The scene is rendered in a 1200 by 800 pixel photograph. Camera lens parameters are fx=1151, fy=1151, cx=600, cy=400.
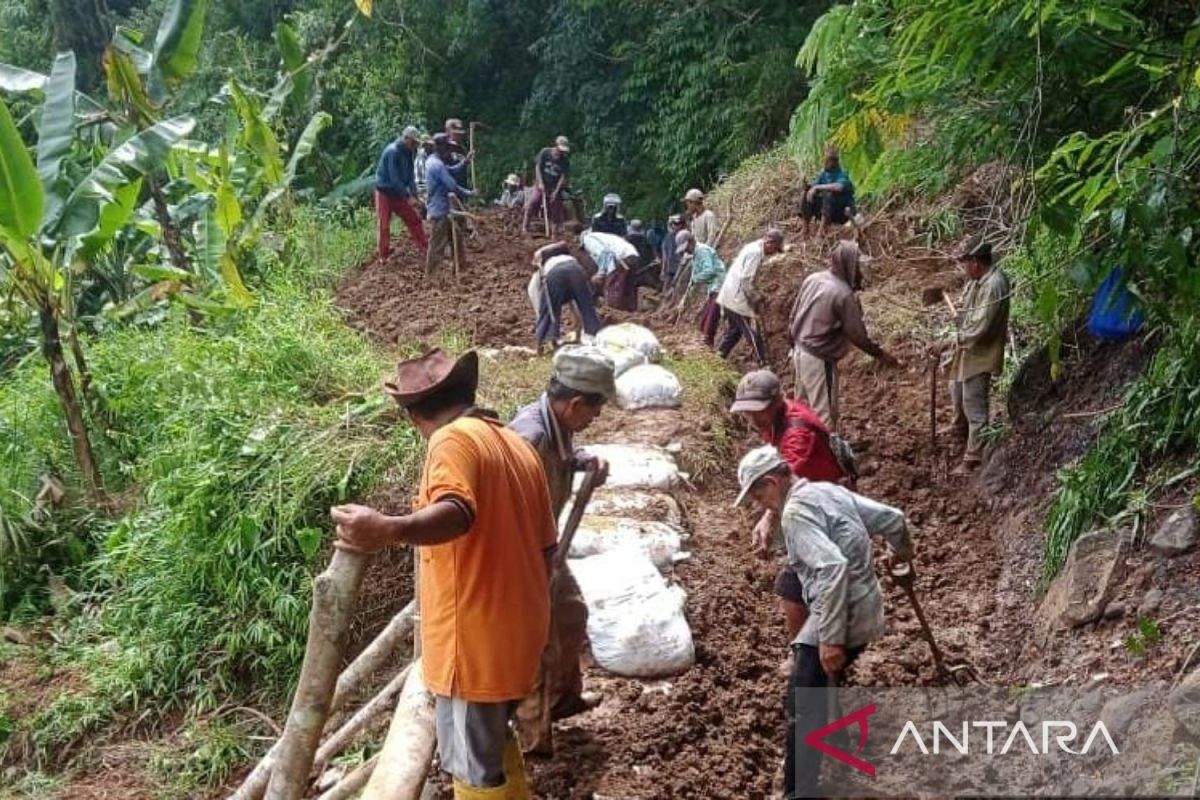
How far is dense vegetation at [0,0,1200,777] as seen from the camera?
4.05 m

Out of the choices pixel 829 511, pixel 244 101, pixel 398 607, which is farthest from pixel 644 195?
pixel 829 511

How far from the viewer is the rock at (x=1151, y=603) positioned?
13.6ft

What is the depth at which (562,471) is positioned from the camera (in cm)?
395

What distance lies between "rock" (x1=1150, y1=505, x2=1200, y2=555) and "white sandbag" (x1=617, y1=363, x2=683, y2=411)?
3.90 meters

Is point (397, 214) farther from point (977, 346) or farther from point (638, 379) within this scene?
point (977, 346)

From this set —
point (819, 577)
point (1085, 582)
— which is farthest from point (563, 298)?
point (819, 577)

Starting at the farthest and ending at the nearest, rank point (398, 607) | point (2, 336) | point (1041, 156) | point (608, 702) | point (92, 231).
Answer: point (2, 336)
point (92, 231)
point (398, 607)
point (1041, 156)
point (608, 702)

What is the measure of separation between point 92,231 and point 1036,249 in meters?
5.70

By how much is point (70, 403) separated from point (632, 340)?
3933 millimetres

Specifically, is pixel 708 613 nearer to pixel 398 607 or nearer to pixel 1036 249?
pixel 398 607

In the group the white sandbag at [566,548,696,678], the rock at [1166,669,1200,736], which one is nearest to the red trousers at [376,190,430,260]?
the white sandbag at [566,548,696,678]

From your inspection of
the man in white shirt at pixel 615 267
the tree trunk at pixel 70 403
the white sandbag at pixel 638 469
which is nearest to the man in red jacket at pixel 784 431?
the white sandbag at pixel 638 469

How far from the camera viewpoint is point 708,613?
5211 mm

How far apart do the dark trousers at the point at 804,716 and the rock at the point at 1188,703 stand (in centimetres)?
94
